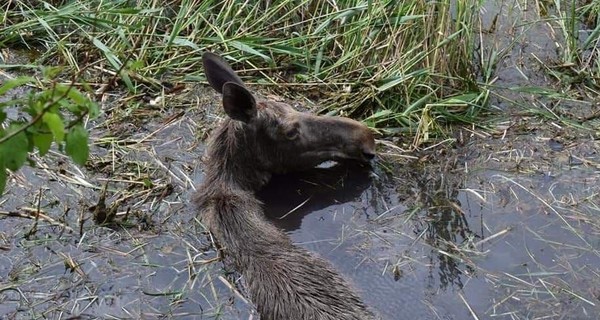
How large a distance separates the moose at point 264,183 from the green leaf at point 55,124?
2.60 meters

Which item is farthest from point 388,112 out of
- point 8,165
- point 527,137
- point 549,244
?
point 8,165

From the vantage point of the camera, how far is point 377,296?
20.6 feet

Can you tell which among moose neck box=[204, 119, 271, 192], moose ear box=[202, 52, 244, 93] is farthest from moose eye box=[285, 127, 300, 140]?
moose ear box=[202, 52, 244, 93]

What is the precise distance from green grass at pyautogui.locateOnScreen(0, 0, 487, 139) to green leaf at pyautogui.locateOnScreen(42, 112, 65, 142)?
184 inches

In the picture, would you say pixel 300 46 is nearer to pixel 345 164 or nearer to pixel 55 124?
pixel 345 164

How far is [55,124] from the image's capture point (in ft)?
11.9

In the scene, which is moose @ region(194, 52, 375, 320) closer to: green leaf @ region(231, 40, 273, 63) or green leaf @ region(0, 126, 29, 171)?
green leaf @ region(231, 40, 273, 63)

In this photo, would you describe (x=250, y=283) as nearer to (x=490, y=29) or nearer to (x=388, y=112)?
(x=388, y=112)

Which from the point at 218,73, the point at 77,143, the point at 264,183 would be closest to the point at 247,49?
the point at 218,73

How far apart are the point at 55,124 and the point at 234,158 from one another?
376cm

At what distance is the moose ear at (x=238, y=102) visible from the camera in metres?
6.94

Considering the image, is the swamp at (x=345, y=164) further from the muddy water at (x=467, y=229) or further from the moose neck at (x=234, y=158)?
the moose neck at (x=234, y=158)

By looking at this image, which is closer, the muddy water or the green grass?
the muddy water

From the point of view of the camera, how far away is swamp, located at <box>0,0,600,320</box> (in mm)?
6273
